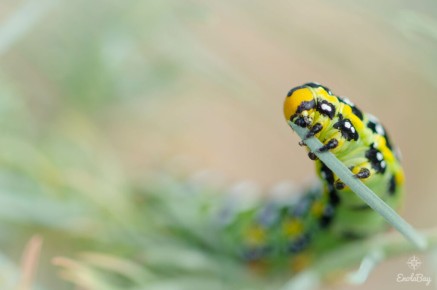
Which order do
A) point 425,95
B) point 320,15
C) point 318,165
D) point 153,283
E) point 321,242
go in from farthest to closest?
point 425,95
point 320,15
point 321,242
point 153,283
point 318,165

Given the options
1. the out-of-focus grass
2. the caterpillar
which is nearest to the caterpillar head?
the caterpillar

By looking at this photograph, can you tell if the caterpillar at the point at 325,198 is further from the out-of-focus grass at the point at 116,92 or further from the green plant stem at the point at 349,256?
the out-of-focus grass at the point at 116,92

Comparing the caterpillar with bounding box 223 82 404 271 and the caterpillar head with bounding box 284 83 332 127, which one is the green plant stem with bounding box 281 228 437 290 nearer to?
the caterpillar with bounding box 223 82 404 271

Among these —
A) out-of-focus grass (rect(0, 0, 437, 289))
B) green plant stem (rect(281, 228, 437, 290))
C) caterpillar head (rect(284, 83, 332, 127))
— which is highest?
out-of-focus grass (rect(0, 0, 437, 289))

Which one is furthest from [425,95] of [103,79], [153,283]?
[153,283]

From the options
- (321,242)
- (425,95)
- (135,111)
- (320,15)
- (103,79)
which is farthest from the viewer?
(425,95)

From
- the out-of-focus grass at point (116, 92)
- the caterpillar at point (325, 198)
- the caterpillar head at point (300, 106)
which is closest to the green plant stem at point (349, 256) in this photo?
the caterpillar at point (325, 198)

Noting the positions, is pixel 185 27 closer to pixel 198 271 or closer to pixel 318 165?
pixel 198 271
